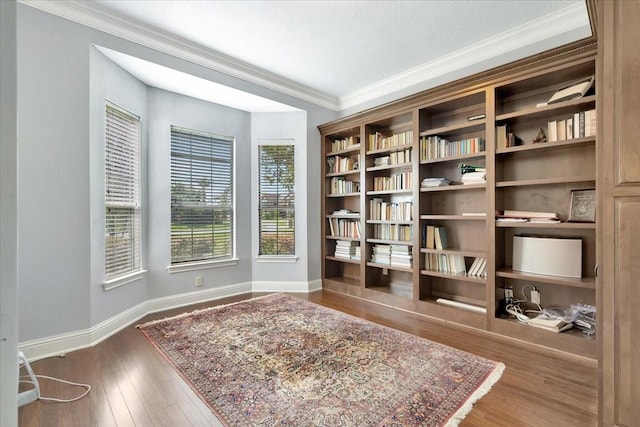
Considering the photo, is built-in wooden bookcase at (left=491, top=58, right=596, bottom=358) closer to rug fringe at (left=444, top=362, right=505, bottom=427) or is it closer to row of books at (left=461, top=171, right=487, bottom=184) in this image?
row of books at (left=461, top=171, right=487, bottom=184)

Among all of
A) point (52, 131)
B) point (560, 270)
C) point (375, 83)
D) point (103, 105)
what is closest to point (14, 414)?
point (52, 131)

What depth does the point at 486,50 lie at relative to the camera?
3.22 m

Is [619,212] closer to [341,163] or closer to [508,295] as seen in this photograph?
[508,295]

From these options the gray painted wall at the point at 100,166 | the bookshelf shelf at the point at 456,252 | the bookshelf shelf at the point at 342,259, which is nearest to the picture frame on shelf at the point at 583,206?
the bookshelf shelf at the point at 456,252

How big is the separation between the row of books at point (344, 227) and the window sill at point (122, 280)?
8.37 ft

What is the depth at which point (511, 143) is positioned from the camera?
2838 mm

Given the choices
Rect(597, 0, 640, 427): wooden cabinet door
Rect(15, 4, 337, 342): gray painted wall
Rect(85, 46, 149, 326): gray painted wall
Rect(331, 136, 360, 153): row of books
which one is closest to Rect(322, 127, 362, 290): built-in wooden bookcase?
Rect(331, 136, 360, 153): row of books

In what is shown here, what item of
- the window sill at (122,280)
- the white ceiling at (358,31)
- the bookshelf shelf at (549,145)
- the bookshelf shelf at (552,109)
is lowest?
the window sill at (122,280)

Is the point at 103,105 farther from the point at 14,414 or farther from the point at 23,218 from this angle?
the point at 14,414

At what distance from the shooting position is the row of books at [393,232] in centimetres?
367

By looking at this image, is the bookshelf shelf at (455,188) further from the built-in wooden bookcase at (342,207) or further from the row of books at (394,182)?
the built-in wooden bookcase at (342,207)

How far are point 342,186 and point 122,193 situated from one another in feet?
9.08

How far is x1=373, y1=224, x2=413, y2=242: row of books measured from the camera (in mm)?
3668

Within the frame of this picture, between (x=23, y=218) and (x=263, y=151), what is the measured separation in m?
2.80
